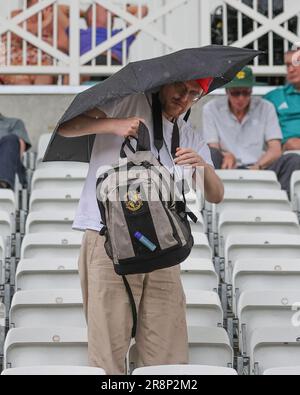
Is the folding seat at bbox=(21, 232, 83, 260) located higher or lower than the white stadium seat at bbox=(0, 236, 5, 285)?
higher

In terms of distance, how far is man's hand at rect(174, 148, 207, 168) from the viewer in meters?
5.66

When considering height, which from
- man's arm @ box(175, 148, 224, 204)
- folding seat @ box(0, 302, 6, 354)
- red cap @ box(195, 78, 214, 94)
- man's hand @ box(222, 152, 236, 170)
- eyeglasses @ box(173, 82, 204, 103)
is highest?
man's hand @ box(222, 152, 236, 170)

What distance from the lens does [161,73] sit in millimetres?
5633

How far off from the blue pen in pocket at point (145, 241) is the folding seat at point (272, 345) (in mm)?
1191

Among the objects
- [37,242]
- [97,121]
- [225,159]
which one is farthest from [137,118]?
[225,159]

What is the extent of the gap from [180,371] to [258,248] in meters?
2.34

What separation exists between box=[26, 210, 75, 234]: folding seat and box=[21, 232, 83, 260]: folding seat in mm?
342

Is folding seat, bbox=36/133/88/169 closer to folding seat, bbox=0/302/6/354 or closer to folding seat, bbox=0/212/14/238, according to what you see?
folding seat, bbox=0/212/14/238

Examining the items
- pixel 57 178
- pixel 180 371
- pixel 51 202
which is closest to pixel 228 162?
pixel 57 178

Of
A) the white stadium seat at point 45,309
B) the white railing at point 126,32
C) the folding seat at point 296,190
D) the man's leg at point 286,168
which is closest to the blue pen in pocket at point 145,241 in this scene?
the white stadium seat at point 45,309

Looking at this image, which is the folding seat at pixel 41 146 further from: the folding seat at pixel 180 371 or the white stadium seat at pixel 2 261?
the folding seat at pixel 180 371

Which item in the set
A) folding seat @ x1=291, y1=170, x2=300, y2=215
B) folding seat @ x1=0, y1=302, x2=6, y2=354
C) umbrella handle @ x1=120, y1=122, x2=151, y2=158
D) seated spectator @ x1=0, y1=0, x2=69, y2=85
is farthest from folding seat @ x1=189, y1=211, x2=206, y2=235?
seated spectator @ x1=0, y1=0, x2=69, y2=85

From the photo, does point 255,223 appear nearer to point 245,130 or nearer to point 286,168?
point 286,168

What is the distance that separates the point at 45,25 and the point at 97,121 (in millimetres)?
5199
